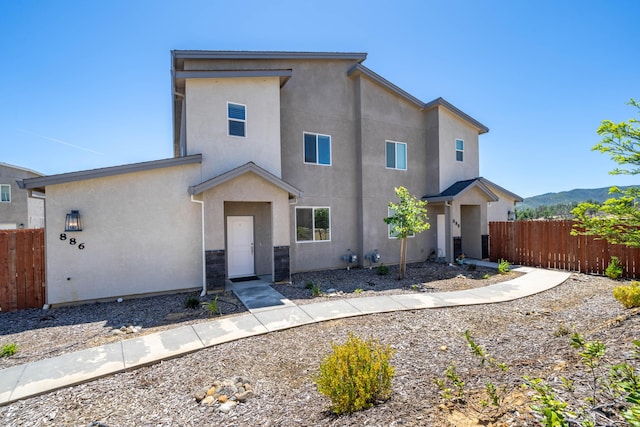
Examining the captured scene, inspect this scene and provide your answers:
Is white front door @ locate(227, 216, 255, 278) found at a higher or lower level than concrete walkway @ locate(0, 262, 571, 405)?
higher

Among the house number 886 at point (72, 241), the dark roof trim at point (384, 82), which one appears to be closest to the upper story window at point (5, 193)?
the house number 886 at point (72, 241)

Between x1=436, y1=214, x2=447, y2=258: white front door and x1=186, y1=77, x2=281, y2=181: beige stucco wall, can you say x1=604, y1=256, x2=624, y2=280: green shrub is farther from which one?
x1=186, y1=77, x2=281, y2=181: beige stucco wall

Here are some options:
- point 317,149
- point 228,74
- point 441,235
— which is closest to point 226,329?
point 228,74

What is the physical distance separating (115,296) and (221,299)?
3151 mm

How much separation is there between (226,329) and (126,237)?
188 inches

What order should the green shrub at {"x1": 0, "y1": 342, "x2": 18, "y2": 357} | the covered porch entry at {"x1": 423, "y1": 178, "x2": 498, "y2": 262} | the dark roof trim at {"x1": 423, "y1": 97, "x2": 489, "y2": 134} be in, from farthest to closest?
1. the dark roof trim at {"x1": 423, "y1": 97, "x2": 489, "y2": 134}
2. the covered porch entry at {"x1": 423, "y1": 178, "x2": 498, "y2": 262}
3. the green shrub at {"x1": 0, "y1": 342, "x2": 18, "y2": 357}

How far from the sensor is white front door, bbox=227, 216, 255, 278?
10.8 metres

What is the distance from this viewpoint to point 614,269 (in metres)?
10.2

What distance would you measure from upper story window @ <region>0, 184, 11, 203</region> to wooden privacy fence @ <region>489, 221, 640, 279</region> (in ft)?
107

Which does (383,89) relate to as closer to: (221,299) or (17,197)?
(221,299)

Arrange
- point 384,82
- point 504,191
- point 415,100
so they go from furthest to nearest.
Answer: point 504,191 → point 415,100 → point 384,82

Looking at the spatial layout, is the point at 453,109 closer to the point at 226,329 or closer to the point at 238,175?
the point at 238,175

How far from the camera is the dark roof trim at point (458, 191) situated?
1350 cm

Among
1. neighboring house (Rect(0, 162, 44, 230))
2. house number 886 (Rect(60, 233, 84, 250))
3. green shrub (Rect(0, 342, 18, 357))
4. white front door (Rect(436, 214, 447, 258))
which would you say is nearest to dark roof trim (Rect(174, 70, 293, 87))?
house number 886 (Rect(60, 233, 84, 250))
